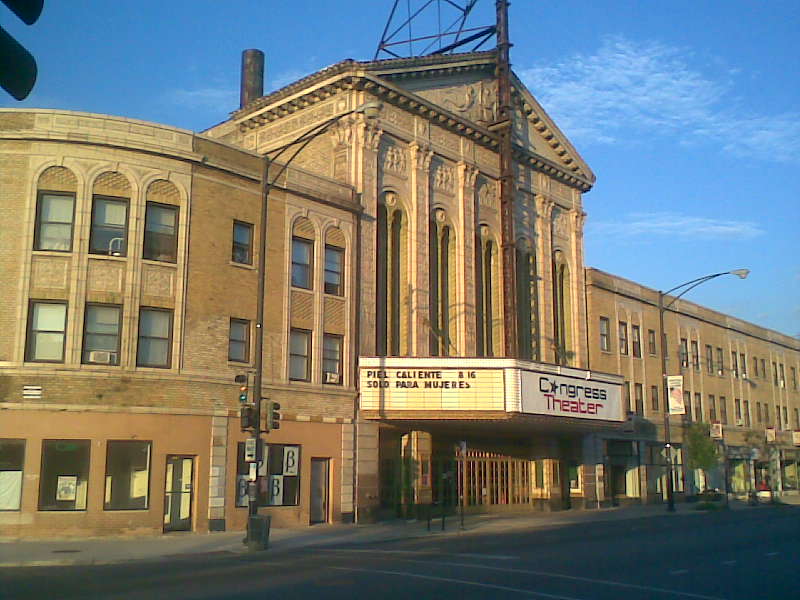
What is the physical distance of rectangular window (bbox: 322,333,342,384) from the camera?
33625mm

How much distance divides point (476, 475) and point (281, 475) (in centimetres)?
1293

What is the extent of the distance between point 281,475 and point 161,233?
9.67 m

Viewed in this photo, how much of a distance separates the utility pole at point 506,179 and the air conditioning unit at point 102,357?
66.6ft

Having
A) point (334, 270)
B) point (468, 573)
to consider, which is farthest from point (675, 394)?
point (468, 573)

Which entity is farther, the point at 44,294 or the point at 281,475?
the point at 281,475

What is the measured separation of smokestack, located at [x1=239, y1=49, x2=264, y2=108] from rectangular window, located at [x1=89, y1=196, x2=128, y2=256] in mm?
20134

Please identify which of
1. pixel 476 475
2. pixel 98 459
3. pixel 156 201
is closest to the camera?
pixel 98 459

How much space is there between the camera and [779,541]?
24625 millimetres

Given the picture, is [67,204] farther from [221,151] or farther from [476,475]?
[476,475]

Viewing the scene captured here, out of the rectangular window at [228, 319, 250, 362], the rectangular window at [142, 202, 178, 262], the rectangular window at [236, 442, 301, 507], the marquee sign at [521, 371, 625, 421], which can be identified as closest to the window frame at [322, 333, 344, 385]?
the rectangular window at [236, 442, 301, 507]

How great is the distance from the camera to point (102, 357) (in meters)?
27.5

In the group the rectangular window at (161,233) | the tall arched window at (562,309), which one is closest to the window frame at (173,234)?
the rectangular window at (161,233)

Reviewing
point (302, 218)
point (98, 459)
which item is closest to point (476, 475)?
point (302, 218)

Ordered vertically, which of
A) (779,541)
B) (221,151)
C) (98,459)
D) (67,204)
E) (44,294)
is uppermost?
(221,151)
